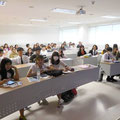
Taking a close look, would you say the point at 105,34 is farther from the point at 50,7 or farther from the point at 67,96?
the point at 67,96

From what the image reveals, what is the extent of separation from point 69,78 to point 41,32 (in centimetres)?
1022

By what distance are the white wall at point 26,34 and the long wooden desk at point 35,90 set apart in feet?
30.4

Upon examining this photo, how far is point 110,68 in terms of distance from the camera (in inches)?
152

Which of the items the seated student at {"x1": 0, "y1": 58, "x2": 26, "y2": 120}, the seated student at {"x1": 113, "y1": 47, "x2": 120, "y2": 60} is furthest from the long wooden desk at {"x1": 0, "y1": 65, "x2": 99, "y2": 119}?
the seated student at {"x1": 113, "y1": 47, "x2": 120, "y2": 60}

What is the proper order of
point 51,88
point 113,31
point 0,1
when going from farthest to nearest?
point 113,31, point 0,1, point 51,88

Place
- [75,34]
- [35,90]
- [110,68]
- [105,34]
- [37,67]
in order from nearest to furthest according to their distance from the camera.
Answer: [35,90]
[37,67]
[110,68]
[105,34]
[75,34]

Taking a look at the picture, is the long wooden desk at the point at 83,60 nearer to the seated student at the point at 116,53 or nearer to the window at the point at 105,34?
the seated student at the point at 116,53

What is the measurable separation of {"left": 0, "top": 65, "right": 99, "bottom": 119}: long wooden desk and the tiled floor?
40 centimetres

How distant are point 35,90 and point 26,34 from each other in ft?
33.3

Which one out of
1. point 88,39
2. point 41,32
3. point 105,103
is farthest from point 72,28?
point 105,103

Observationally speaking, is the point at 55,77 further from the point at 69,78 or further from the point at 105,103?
the point at 105,103

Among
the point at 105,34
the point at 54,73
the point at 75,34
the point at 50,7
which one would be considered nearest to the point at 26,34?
the point at 75,34

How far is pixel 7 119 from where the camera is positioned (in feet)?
7.66

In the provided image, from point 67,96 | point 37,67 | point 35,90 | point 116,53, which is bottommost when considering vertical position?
point 67,96
